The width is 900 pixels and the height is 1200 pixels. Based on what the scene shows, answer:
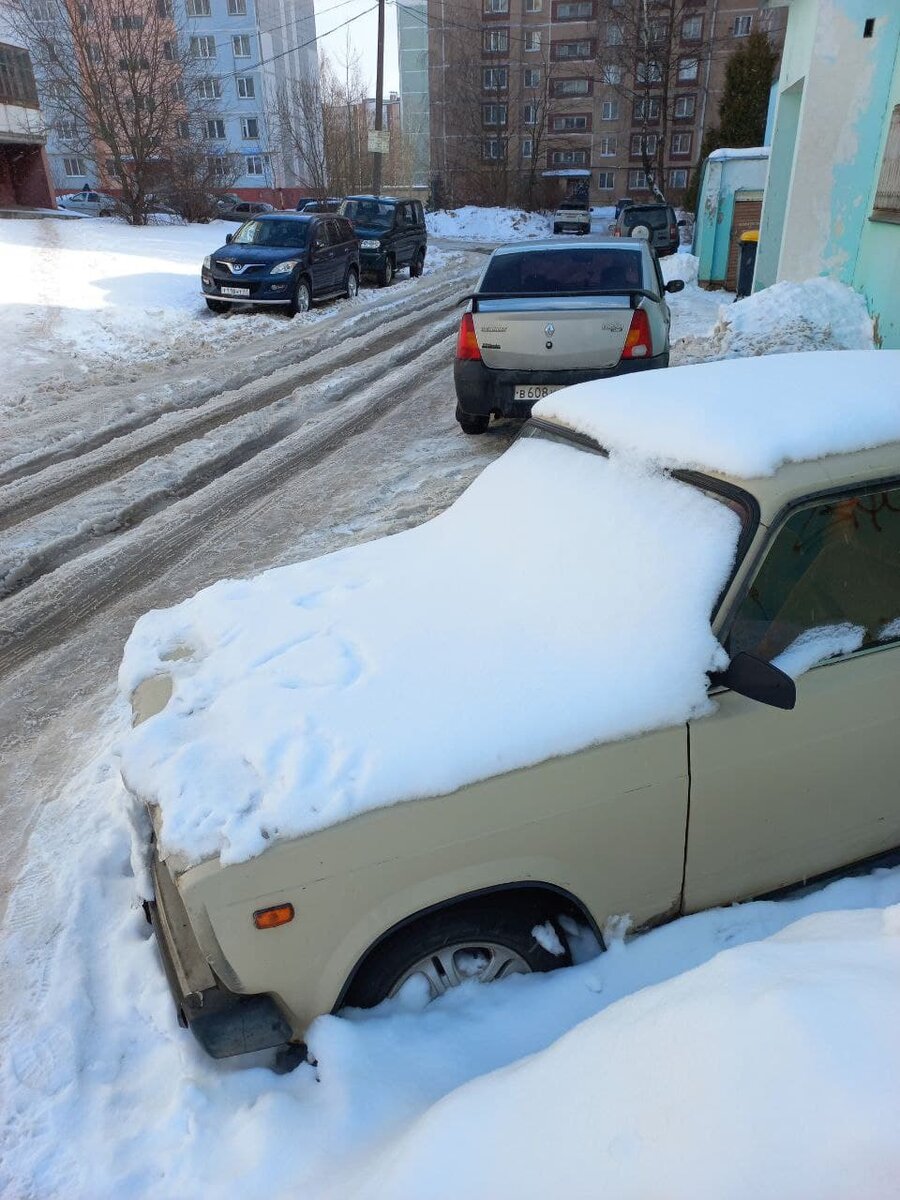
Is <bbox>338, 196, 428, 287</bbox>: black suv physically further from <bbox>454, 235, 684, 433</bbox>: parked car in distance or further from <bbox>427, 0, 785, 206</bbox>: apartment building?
<bbox>427, 0, 785, 206</bbox>: apartment building

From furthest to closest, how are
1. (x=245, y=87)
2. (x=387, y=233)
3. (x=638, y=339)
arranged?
(x=245, y=87) < (x=387, y=233) < (x=638, y=339)

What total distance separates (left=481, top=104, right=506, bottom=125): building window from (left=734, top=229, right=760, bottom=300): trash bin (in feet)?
157

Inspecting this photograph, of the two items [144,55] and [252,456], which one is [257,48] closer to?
[144,55]

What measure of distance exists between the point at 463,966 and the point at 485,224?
46949 mm

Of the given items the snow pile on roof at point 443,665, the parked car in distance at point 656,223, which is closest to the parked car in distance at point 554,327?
the snow pile on roof at point 443,665

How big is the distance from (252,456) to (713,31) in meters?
61.4

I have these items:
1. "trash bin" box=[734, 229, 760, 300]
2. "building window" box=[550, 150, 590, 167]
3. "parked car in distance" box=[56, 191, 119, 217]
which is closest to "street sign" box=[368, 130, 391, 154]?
"trash bin" box=[734, 229, 760, 300]

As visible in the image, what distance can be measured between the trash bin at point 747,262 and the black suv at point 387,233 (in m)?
8.55

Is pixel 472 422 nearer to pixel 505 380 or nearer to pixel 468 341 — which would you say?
pixel 505 380

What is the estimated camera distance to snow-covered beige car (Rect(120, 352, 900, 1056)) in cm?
203

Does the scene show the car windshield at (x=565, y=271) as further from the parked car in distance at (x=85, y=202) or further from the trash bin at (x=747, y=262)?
the parked car in distance at (x=85, y=202)

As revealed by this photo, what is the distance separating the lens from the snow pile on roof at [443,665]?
2.09 meters

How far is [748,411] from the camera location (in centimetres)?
258

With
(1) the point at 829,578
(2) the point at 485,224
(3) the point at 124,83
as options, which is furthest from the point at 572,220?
(1) the point at 829,578
